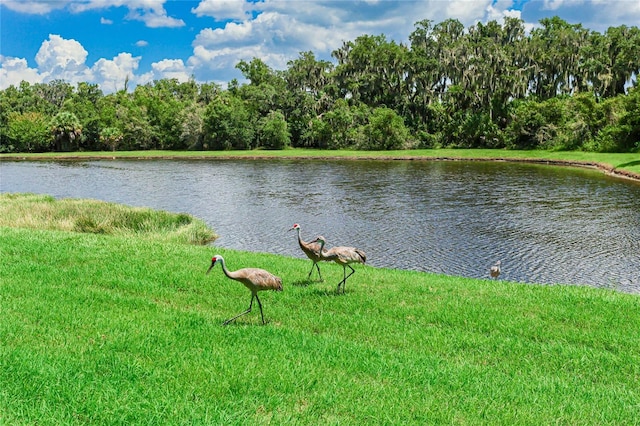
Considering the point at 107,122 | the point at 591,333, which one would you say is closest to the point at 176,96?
the point at 107,122

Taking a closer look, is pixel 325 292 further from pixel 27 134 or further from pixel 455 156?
pixel 27 134

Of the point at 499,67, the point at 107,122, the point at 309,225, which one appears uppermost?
the point at 499,67

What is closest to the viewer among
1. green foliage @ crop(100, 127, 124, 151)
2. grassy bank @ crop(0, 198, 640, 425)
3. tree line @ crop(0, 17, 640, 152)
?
grassy bank @ crop(0, 198, 640, 425)

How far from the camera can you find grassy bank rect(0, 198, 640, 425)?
18.7 ft

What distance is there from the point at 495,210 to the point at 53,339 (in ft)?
90.9

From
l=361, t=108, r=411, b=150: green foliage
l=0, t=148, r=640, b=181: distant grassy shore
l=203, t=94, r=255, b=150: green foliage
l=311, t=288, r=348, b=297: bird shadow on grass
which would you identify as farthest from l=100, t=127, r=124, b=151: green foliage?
l=311, t=288, r=348, b=297: bird shadow on grass

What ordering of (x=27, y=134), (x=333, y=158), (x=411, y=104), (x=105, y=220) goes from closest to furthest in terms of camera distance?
(x=105, y=220), (x=333, y=158), (x=411, y=104), (x=27, y=134)

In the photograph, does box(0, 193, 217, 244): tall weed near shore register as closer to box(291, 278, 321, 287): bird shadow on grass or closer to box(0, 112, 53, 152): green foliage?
box(291, 278, 321, 287): bird shadow on grass

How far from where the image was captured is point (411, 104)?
92.9 m

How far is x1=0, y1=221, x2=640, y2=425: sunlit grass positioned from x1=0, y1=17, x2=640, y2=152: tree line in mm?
58360

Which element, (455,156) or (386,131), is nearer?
(455,156)

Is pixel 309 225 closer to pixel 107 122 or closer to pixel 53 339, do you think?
pixel 53 339

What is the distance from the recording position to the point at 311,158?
271ft

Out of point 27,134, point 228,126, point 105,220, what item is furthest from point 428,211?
point 27,134
